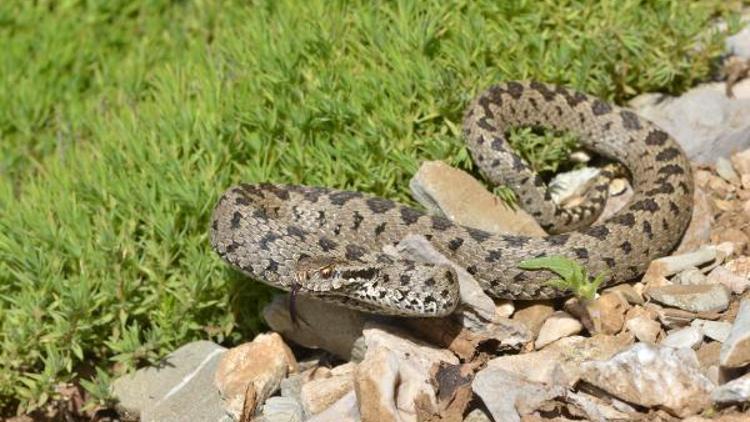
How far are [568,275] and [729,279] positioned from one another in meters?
0.97

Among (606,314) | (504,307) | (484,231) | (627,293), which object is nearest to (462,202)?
(484,231)

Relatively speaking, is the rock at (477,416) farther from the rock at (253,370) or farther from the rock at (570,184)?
the rock at (570,184)

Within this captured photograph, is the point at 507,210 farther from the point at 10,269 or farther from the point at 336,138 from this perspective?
the point at 10,269

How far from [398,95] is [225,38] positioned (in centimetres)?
203

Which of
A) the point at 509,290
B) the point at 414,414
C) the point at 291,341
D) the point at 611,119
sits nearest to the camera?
the point at 414,414

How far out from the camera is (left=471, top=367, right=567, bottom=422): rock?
559 centimetres

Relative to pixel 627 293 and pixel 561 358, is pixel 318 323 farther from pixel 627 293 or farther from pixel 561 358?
pixel 627 293

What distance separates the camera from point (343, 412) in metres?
6.02

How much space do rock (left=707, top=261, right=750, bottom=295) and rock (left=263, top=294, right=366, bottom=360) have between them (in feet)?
6.88

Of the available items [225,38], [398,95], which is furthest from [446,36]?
[225,38]

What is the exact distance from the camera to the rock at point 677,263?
6852 millimetres

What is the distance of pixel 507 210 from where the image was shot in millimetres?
7500

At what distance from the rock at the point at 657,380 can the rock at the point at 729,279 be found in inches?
39.9

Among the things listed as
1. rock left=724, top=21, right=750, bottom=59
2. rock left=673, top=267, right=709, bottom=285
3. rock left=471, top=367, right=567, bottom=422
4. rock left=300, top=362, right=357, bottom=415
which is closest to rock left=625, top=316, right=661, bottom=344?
rock left=673, top=267, right=709, bottom=285
